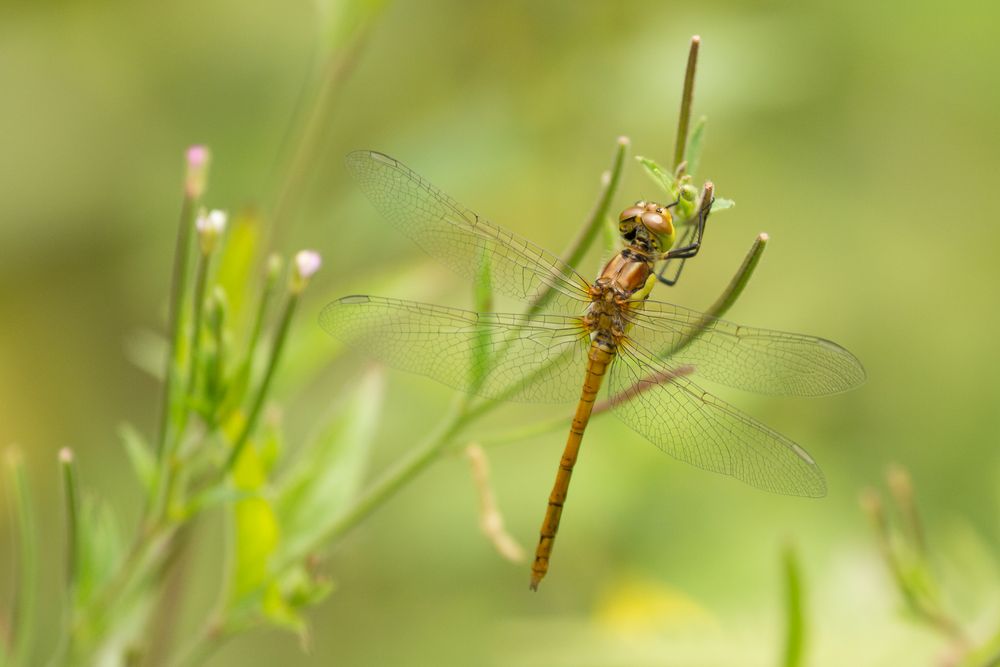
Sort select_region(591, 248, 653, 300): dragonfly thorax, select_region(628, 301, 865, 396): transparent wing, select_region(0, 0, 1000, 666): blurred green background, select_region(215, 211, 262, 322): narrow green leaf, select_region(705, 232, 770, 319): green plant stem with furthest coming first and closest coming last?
select_region(0, 0, 1000, 666): blurred green background
select_region(591, 248, 653, 300): dragonfly thorax
select_region(215, 211, 262, 322): narrow green leaf
select_region(628, 301, 865, 396): transparent wing
select_region(705, 232, 770, 319): green plant stem

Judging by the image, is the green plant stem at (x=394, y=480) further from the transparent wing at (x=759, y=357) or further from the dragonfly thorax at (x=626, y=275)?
the dragonfly thorax at (x=626, y=275)

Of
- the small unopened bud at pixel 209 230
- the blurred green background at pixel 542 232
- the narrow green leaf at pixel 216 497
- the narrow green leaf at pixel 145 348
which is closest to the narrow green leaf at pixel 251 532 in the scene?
the narrow green leaf at pixel 216 497

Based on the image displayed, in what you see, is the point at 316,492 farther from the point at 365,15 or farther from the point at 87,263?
the point at 87,263

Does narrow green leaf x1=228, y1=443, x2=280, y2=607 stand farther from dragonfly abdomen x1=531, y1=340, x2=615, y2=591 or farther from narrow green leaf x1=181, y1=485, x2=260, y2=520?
dragonfly abdomen x1=531, y1=340, x2=615, y2=591

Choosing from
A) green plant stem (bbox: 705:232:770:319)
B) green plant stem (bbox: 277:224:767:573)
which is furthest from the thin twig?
green plant stem (bbox: 705:232:770:319)

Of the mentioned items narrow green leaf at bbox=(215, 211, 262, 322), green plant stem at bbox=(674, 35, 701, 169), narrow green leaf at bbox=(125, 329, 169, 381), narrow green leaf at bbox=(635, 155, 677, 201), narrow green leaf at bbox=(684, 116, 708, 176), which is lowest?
narrow green leaf at bbox=(125, 329, 169, 381)

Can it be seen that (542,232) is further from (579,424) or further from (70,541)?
(70,541)
